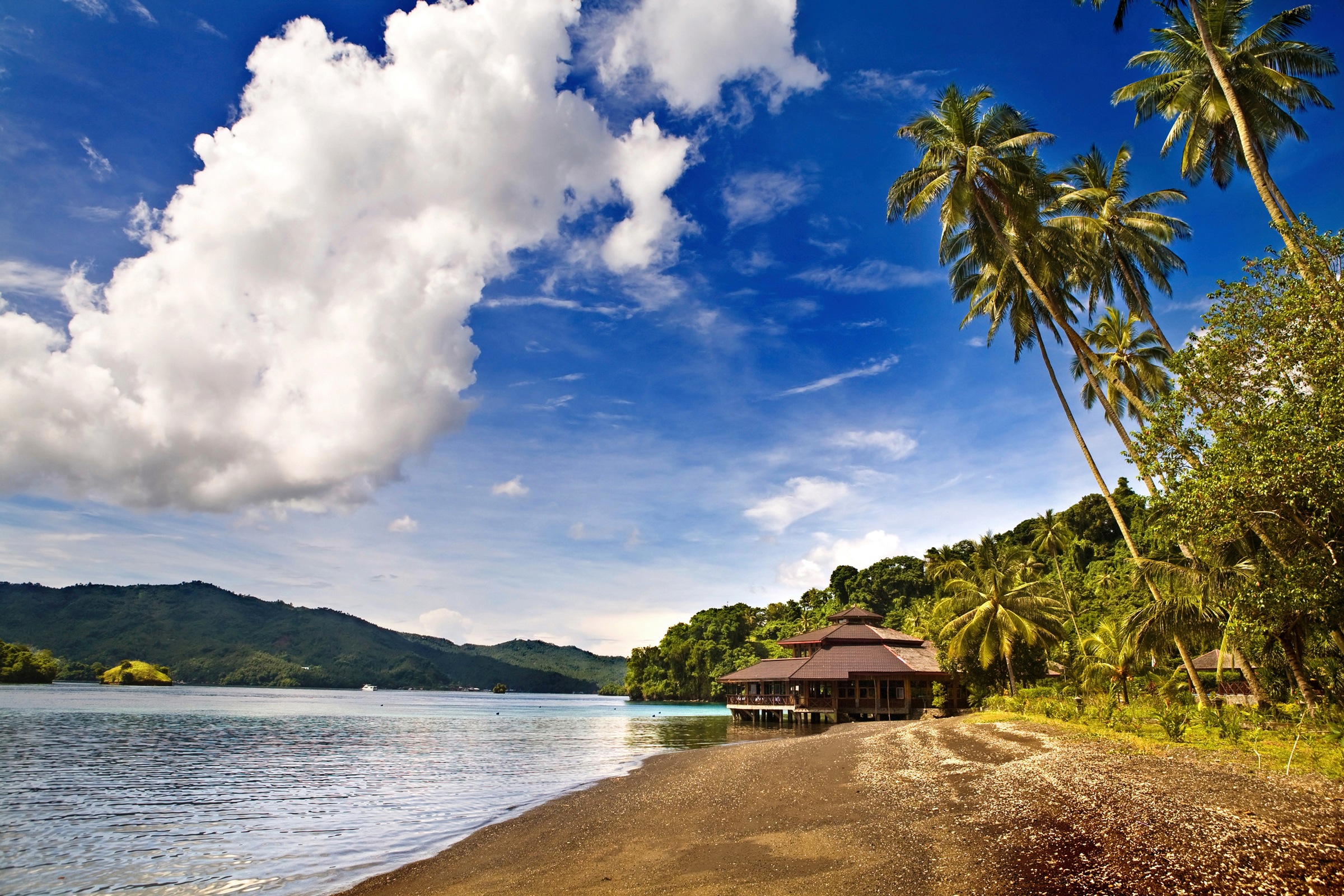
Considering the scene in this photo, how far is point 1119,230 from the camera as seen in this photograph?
965 inches

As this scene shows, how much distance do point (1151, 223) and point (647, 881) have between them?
1056 inches

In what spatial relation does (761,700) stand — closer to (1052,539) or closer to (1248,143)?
(1052,539)

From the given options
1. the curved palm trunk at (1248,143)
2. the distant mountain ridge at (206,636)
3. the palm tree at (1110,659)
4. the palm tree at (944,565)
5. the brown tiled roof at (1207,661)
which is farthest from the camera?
the distant mountain ridge at (206,636)

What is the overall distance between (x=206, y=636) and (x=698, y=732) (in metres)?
160

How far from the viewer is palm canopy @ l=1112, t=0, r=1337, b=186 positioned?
60.0ft

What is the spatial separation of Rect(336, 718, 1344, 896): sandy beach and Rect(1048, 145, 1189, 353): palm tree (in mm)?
17355

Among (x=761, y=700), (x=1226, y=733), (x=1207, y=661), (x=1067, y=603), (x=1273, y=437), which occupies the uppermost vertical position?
(x=1273, y=437)

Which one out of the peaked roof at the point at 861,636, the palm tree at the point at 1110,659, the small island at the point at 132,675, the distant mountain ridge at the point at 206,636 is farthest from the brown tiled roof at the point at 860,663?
the distant mountain ridge at the point at 206,636

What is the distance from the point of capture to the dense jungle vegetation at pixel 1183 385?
13.1 meters

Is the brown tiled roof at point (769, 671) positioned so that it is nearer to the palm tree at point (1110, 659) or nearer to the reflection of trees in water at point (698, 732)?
the reflection of trees in water at point (698, 732)

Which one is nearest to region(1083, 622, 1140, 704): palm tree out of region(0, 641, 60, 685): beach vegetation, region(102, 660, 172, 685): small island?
region(0, 641, 60, 685): beach vegetation

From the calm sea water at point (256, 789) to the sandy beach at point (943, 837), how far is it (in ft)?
8.00

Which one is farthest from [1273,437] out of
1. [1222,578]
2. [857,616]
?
[857,616]

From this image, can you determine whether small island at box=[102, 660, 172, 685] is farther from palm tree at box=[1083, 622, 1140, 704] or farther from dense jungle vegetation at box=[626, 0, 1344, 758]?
palm tree at box=[1083, 622, 1140, 704]
